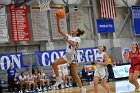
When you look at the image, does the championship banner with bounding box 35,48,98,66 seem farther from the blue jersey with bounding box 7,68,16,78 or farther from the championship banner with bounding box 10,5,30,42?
the blue jersey with bounding box 7,68,16,78

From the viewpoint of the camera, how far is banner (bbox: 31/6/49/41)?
2534 cm

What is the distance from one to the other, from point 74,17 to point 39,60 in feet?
16.9

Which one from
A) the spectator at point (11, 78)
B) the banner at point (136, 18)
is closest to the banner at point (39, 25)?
the spectator at point (11, 78)

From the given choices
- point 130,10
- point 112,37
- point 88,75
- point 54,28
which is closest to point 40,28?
point 54,28

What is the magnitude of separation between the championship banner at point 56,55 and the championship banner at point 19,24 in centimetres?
171

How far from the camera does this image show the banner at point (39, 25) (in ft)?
83.1

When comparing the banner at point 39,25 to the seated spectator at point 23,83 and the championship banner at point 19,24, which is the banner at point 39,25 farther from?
the seated spectator at point 23,83

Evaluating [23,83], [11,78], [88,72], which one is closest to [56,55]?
[88,72]

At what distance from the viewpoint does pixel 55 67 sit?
9719mm

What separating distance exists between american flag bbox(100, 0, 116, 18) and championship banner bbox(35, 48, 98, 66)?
358 cm

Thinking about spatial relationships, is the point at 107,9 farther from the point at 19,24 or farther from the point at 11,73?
the point at 11,73

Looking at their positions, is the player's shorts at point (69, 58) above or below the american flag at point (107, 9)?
below

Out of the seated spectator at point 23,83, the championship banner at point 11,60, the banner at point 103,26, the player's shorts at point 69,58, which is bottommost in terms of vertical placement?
the seated spectator at point 23,83

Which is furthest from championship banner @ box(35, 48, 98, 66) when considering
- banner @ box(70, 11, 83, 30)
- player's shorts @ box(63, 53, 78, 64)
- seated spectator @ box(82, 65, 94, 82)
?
player's shorts @ box(63, 53, 78, 64)
